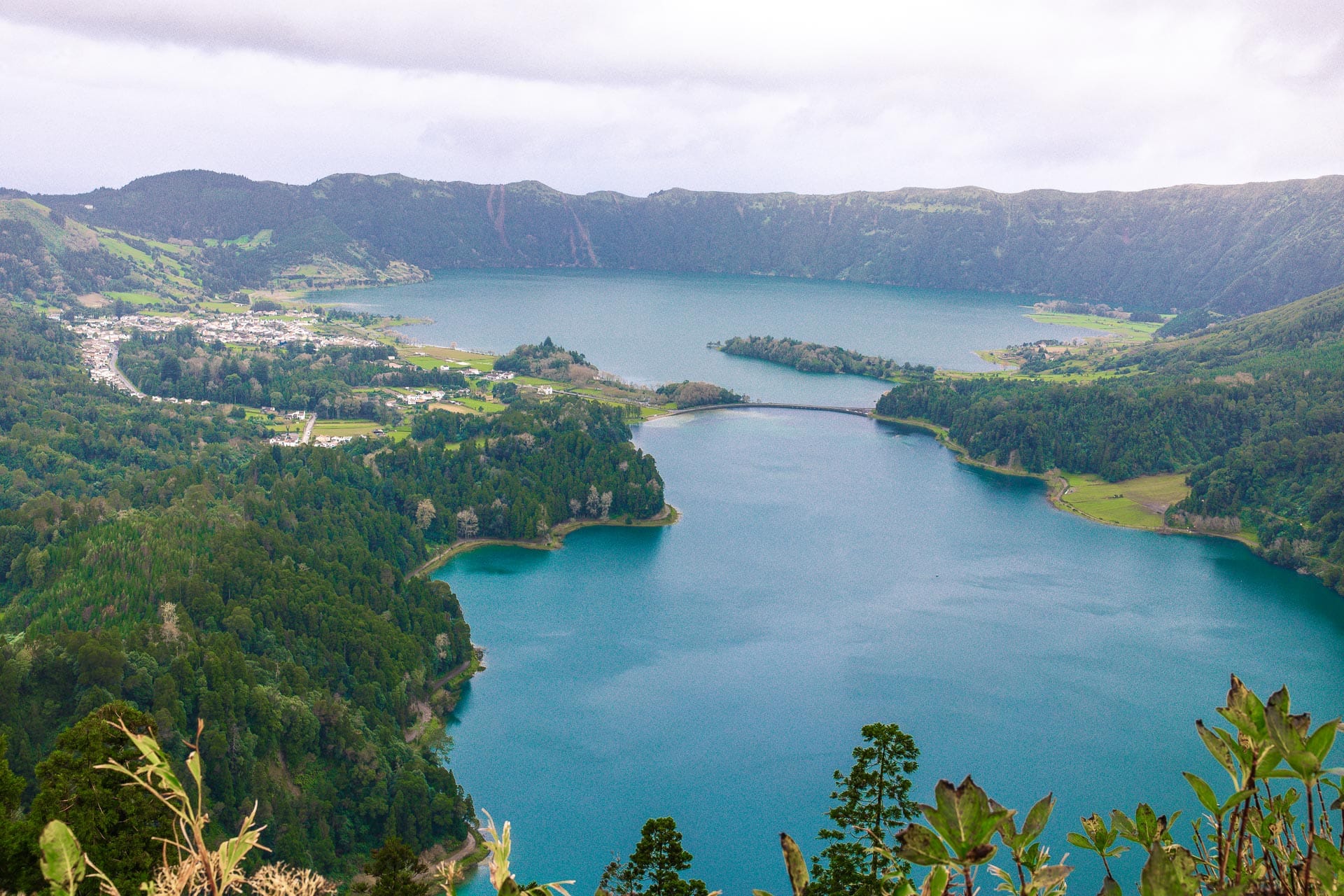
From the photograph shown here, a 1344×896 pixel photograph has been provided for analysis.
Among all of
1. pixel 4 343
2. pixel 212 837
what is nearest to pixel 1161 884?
pixel 212 837

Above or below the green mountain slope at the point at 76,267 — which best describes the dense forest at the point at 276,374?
below

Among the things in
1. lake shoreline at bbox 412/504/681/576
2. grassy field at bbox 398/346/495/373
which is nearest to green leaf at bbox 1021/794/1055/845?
lake shoreline at bbox 412/504/681/576

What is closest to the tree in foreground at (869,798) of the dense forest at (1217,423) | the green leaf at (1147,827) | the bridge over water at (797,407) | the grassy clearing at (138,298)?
the green leaf at (1147,827)

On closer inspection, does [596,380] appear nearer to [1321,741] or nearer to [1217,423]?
[1217,423]

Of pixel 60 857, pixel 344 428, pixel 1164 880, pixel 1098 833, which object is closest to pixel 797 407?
pixel 344 428

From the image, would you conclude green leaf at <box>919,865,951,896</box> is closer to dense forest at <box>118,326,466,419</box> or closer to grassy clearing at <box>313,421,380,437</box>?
grassy clearing at <box>313,421,380,437</box>

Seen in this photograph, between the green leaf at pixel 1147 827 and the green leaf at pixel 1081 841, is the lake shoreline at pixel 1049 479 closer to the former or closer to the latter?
the green leaf at pixel 1081 841

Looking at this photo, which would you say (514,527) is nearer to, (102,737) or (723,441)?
(723,441)
